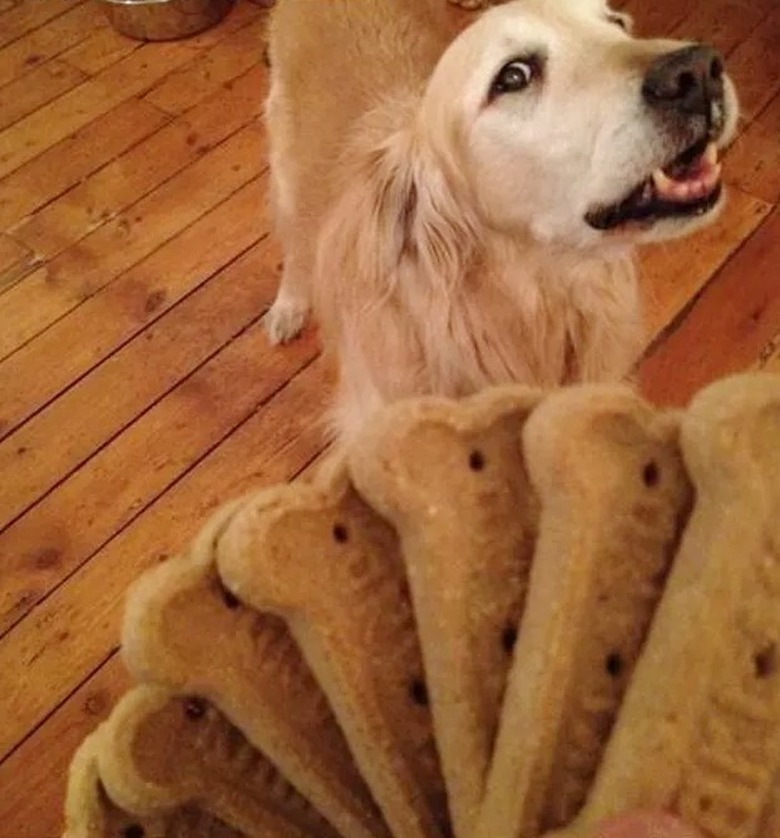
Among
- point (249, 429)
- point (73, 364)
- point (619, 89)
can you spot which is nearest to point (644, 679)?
point (619, 89)

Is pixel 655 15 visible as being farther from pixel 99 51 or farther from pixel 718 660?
pixel 718 660

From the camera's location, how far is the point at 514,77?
1.09m

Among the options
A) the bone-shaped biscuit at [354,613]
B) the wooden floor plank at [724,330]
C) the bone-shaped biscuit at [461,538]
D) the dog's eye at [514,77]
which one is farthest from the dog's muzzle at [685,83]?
the wooden floor plank at [724,330]

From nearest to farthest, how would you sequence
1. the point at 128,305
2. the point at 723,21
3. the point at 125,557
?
the point at 125,557 < the point at 128,305 < the point at 723,21

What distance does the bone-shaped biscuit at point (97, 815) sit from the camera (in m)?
0.77

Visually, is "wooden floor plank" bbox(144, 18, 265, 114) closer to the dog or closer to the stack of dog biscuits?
the dog

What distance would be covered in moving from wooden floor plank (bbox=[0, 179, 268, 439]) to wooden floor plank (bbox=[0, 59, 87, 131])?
0.56 meters

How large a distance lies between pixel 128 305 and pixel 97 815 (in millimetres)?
1208

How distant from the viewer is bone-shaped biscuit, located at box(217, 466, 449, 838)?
2.47 ft

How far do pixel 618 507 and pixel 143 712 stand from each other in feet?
1.29

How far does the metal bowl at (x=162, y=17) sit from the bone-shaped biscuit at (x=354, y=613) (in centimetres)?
179

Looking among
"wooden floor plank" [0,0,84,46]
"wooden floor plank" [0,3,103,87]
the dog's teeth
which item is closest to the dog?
the dog's teeth

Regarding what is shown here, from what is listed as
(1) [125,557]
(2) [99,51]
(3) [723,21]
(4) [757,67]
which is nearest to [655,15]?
(3) [723,21]

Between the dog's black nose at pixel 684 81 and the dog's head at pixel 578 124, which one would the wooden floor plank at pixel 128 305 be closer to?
the dog's head at pixel 578 124
